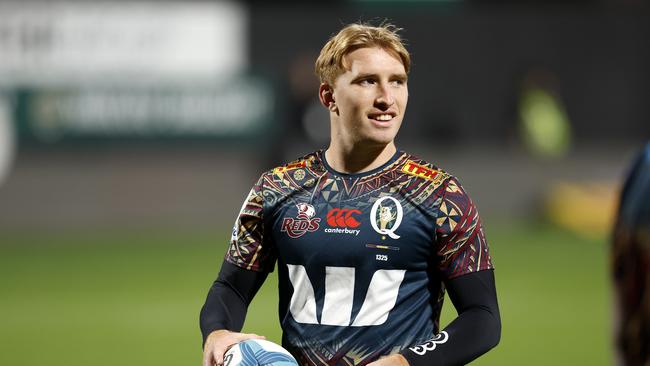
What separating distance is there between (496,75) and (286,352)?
18.7 metres

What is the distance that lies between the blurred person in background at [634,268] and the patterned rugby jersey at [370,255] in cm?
89

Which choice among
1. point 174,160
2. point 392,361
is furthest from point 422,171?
point 174,160

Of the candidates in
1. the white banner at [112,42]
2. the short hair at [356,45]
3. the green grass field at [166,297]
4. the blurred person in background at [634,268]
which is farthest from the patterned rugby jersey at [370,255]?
the white banner at [112,42]

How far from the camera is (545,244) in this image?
1412 cm

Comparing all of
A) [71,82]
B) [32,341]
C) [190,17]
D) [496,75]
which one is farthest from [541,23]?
[32,341]

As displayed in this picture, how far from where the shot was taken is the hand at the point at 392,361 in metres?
3.35

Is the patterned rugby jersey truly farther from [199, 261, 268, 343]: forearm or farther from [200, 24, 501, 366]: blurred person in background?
[199, 261, 268, 343]: forearm

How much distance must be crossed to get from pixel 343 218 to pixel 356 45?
575 millimetres

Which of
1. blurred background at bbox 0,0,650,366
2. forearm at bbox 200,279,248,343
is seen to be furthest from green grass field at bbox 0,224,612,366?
forearm at bbox 200,279,248,343

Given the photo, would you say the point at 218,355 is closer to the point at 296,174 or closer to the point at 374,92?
the point at 296,174

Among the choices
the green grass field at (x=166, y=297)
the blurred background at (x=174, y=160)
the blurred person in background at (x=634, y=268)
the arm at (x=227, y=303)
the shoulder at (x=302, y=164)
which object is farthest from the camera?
the blurred background at (x=174, y=160)

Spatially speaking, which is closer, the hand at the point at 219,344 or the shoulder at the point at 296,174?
the hand at the point at 219,344

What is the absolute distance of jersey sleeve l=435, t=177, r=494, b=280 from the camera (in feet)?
11.4

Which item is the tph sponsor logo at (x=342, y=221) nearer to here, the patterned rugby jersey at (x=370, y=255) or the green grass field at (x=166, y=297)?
the patterned rugby jersey at (x=370, y=255)
